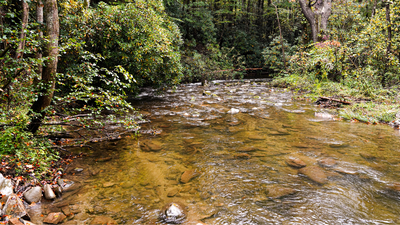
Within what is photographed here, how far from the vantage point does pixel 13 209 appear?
8.54 feet

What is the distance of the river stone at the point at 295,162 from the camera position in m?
4.37

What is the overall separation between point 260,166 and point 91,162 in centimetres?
330

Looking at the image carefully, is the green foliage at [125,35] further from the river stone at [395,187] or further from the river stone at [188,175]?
the river stone at [395,187]

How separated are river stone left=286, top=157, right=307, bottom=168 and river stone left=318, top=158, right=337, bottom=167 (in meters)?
0.32

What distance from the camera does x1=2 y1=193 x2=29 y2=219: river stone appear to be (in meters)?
2.53

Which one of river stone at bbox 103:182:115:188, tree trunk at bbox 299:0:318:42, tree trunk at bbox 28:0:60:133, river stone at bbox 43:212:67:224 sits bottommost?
river stone at bbox 103:182:115:188

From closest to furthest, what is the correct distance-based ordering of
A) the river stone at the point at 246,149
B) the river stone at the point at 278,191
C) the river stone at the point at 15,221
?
the river stone at the point at 15,221
the river stone at the point at 278,191
the river stone at the point at 246,149

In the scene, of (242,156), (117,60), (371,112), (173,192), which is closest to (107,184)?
(173,192)

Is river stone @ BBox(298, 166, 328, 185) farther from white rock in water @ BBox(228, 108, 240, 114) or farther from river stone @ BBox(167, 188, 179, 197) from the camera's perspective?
white rock in water @ BBox(228, 108, 240, 114)

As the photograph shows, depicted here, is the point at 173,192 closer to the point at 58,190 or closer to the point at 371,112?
the point at 58,190

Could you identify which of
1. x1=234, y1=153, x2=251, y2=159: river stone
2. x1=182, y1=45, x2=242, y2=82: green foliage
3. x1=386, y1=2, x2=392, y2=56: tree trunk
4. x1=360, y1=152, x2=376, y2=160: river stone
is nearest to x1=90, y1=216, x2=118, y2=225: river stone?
x1=234, y1=153, x2=251, y2=159: river stone

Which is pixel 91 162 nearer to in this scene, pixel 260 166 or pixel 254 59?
pixel 260 166

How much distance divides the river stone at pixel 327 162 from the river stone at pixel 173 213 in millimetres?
2850

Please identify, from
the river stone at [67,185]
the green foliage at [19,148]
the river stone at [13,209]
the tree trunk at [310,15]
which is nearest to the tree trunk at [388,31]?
the tree trunk at [310,15]
